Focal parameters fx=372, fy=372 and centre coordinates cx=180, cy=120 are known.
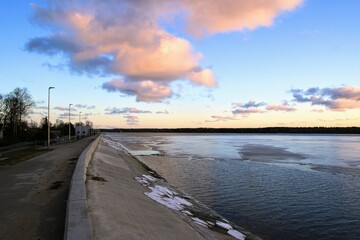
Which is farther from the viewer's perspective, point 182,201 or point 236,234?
point 182,201

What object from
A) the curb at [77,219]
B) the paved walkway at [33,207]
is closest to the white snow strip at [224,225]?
the curb at [77,219]

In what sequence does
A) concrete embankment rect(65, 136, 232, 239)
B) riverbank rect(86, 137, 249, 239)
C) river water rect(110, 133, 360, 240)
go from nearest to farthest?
1. concrete embankment rect(65, 136, 232, 239)
2. riverbank rect(86, 137, 249, 239)
3. river water rect(110, 133, 360, 240)

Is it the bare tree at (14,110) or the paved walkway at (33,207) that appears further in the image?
the bare tree at (14,110)

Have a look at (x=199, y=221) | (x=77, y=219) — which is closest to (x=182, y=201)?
(x=199, y=221)

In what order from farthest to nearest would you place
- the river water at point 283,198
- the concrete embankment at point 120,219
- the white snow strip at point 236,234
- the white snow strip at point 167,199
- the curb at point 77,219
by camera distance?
the white snow strip at point 167,199 < the river water at point 283,198 < the white snow strip at point 236,234 < the concrete embankment at point 120,219 < the curb at point 77,219

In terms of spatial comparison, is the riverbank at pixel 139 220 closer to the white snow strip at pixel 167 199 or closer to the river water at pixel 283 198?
the white snow strip at pixel 167 199

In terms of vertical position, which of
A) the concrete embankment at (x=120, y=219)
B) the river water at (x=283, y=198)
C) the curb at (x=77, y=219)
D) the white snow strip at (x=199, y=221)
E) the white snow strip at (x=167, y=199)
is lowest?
the river water at (x=283, y=198)

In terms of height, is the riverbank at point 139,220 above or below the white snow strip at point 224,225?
above

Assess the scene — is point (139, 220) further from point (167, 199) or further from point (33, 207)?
point (167, 199)

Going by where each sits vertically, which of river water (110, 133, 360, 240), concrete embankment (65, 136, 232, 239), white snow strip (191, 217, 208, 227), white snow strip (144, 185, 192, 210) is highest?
concrete embankment (65, 136, 232, 239)

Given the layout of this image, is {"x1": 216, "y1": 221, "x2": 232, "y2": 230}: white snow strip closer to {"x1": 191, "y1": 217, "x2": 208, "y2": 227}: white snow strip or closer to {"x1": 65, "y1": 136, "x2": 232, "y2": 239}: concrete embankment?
{"x1": 191, "y1": 217, "x2": 208, "y2": 227}: white snow strip

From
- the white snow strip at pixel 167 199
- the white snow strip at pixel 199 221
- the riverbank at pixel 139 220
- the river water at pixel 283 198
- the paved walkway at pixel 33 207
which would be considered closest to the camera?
the paved walkway at pixel 33 207

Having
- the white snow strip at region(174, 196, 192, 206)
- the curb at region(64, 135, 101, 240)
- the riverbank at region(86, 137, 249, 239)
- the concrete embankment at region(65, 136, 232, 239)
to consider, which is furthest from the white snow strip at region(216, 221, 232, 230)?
the curb at region(64, 135, 101, 240)

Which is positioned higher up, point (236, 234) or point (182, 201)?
point (182, 201)
